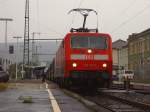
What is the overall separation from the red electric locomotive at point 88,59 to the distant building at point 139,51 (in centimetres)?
4344

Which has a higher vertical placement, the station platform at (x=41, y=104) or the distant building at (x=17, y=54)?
the distant building at (x=17, y=54)

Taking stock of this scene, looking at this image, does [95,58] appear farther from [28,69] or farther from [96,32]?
[28,69]

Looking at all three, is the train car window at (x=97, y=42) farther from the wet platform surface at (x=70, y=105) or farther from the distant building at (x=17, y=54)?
the distant building at (x=17, y=54)

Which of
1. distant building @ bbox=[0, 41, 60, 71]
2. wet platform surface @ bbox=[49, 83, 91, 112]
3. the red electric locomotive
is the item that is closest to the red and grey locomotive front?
the red electric locomotive

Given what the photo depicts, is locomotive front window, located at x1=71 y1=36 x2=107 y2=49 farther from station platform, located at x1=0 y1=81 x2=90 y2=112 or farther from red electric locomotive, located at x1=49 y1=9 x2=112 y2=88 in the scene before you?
station platform, located at x1=0 y1=81 x2=90 y2=112

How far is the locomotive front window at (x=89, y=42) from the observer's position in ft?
86.0

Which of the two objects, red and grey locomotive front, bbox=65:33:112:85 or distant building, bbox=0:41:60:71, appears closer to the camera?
red and grey locomotive front, bbox=65:33:112:85

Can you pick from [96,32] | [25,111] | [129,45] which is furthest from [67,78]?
[129,45]

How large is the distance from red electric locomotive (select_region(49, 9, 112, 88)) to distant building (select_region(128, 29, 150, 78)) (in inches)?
1710

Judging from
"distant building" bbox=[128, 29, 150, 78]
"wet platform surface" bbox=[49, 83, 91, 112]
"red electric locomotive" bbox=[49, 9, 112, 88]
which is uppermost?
"distant building" bbox=[128, 29, 150, 78]

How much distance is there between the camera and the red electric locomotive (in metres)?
25.6

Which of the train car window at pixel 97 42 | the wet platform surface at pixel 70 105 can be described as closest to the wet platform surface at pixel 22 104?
the wet platform surface at pixel 70 105

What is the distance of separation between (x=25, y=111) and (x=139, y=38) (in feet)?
251

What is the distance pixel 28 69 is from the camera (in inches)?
3381
